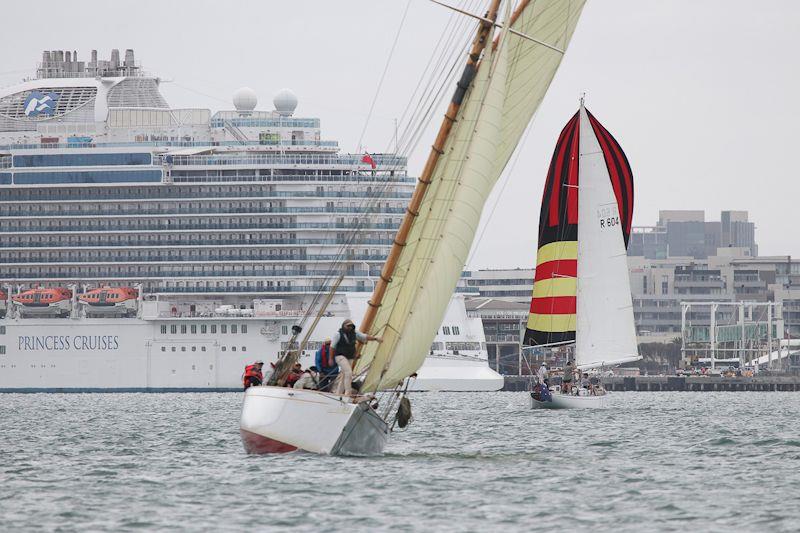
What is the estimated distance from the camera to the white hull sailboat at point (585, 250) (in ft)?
213

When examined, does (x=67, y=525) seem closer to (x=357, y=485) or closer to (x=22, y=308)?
(x=357, y=485)

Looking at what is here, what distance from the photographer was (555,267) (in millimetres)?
65312

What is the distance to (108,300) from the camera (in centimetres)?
10050

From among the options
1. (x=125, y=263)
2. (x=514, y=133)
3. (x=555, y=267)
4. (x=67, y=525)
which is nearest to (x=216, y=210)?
(x=125, y=263)

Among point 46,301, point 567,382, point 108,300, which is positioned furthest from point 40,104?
point 567,382

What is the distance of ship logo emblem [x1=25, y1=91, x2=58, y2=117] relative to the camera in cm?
11469

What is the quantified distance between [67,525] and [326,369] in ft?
29.4

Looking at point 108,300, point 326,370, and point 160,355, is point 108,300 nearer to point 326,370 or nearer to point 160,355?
point 160,355

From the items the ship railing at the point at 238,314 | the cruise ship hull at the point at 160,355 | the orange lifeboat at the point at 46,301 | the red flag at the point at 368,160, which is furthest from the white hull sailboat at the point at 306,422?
the red flag at the point at 368,160

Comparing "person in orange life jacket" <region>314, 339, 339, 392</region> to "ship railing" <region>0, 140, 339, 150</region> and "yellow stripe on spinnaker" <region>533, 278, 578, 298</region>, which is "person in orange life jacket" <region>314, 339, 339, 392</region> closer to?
"yellow stripe on spinnaker" <region>533, 278, 578, 298</region>

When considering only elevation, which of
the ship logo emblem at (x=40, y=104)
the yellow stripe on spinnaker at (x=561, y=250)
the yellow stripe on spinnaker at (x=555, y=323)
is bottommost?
the yellow stripe on spinnaker at (x=555, y=323)

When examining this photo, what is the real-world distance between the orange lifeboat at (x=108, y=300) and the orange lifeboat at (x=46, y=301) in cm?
138

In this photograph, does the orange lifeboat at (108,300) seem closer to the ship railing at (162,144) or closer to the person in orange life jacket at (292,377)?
the ship railing at (162,144)

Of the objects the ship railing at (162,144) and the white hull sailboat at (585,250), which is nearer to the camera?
the white hull sailboat at (585,250)
